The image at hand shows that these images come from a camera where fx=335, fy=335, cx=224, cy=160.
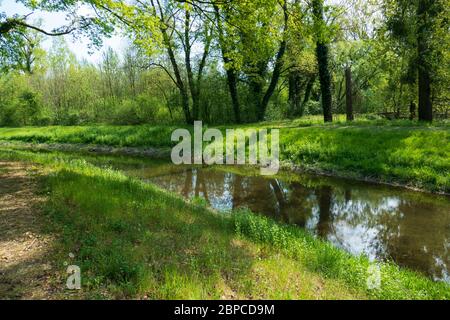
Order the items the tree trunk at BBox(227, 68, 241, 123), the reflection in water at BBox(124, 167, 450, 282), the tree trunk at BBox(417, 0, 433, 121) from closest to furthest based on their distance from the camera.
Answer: the reflection in water at BBox(124, 167, 450, 282) → the tree trunk at BBox(417, 0, 433, 121) → the tree trunk at BBox(227, 68, 241, 123)

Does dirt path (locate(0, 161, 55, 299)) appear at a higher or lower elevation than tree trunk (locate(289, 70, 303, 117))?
lower

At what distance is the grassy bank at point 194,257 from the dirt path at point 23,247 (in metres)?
0.23

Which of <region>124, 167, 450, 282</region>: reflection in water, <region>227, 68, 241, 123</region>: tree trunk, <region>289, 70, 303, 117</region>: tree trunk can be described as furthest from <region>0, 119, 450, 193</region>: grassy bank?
<region>289, 70, 303, 117</region>: tree trunk

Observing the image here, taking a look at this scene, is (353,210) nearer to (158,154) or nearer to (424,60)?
(424,60)

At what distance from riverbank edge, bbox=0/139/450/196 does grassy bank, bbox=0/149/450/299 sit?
247 inches

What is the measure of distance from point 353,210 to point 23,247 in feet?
26.1

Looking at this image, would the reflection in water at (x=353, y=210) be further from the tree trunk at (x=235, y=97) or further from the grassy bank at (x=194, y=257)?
the tree trunk at (x=235, y=97)

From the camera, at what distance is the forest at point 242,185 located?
4.46 meters

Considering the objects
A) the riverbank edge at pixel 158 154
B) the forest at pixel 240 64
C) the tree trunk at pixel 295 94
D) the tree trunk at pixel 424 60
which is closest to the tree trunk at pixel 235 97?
the forest at pixel 240 64

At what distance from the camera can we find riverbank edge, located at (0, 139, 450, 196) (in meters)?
11.5

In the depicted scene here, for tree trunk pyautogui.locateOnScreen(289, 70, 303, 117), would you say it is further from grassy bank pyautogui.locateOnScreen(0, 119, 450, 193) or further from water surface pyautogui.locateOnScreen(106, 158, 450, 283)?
water surface pyautogui.locateOnScreen(106, 158, 450, 283)
